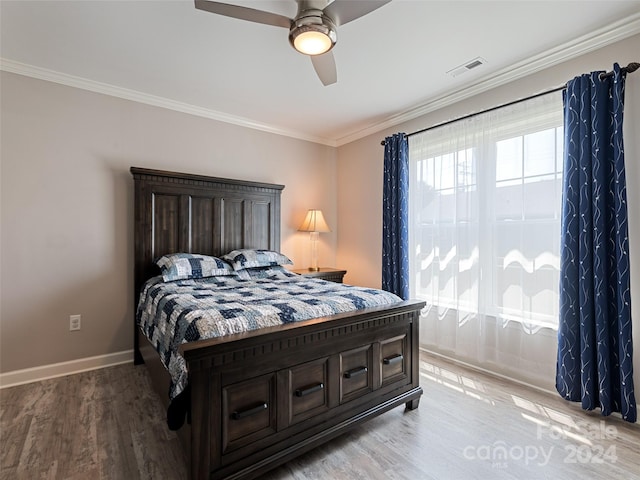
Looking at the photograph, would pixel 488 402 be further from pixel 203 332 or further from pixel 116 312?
pixel 116 312

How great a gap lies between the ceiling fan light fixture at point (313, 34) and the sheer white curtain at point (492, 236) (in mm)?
1750

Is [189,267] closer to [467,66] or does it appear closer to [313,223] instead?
[313,223]

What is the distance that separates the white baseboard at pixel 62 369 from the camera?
2.55m

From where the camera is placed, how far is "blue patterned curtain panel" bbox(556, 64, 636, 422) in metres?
1.99

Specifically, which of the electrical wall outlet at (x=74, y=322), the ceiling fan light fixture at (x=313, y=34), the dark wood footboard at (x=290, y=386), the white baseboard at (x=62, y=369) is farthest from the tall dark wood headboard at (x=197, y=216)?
the dark wood footboard at (x=290, y=386)

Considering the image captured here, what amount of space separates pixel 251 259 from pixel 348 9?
7.44 feet

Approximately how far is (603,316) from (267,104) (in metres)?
3.28

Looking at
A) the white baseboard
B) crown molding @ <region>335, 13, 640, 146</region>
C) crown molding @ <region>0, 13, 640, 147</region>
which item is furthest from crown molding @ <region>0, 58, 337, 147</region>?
the white baseboard

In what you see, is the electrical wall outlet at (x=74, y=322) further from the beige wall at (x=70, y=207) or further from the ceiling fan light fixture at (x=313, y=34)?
the ceiling fan light fixture at (x=313, y=34)

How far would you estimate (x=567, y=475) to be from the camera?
5.20ft

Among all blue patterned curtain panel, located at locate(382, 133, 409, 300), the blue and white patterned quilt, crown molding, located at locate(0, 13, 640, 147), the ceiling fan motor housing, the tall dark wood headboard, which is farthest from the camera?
blue patterned curtain panel, located at locate(382, 133, 409, 300)

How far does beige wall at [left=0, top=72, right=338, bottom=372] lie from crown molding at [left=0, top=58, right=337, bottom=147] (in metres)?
0.05

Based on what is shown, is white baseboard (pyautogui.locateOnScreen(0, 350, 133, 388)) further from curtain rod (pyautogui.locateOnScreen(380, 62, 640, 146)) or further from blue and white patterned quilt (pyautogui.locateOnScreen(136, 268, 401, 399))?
curtain rod (pyautogui.locateOnScreen(380, 62, 640, 146))

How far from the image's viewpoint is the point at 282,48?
2.37 metres
